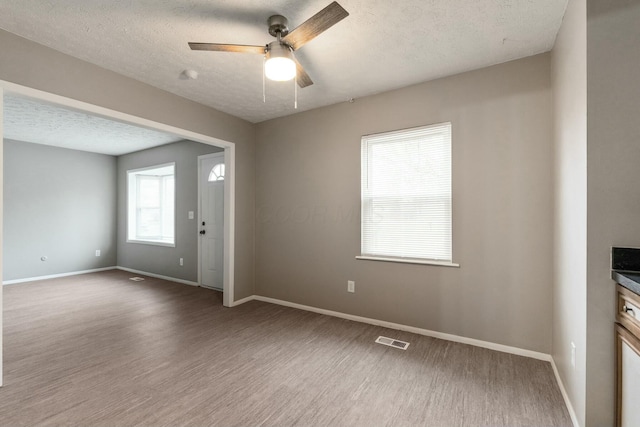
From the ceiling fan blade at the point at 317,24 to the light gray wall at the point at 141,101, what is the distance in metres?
1.47

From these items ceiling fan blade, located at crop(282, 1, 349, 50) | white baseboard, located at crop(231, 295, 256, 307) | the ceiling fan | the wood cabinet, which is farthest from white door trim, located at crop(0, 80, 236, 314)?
the wood cabinet

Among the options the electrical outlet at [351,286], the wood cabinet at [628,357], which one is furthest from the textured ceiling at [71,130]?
the wood cabinet at [628,357]

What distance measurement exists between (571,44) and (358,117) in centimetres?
194

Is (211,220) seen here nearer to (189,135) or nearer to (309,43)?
(189,135)

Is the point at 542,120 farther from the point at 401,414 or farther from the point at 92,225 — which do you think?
the point at 92,225

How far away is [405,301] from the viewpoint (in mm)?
3082

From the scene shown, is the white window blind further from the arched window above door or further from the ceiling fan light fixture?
the arched window above door

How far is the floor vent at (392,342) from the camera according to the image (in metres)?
2.74

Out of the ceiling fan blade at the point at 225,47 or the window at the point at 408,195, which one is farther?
the window at the point at 408,195

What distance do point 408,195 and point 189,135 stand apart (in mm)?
2655

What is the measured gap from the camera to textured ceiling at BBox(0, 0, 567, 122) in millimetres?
1939

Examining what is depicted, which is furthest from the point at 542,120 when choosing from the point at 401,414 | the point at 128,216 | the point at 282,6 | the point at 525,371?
the point at 128,216

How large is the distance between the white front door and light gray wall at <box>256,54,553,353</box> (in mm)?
1584

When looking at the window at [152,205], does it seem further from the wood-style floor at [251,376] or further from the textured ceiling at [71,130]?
the wood-style floor at [251,376]
